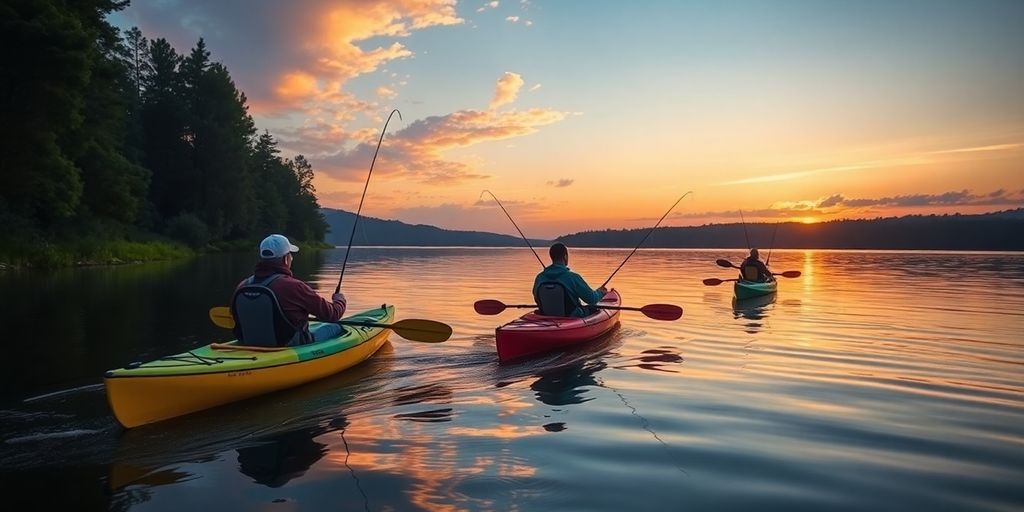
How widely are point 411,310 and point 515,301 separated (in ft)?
14.2

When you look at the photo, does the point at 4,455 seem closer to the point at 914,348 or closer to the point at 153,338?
the point at 153,338

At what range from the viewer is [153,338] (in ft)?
36.6

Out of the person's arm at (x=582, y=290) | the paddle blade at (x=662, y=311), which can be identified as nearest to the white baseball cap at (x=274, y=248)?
the person's arm at (x=582, y=290)

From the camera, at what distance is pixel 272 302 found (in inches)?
286

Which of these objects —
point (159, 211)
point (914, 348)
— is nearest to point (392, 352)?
point (914, 348)

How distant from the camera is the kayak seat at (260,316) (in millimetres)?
7223

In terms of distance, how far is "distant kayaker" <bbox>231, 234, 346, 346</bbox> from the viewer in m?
7.25

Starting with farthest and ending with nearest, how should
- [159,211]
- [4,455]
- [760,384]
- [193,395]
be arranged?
1. [159,211]
2. [760,384]
3. [193,395]
4. [4,455]

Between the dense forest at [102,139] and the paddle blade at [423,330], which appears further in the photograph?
the dense forest at [102,139]

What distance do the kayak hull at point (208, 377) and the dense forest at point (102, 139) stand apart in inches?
1047

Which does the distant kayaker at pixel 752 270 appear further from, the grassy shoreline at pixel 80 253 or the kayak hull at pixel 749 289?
the grassy shoreline at pixel 80 253

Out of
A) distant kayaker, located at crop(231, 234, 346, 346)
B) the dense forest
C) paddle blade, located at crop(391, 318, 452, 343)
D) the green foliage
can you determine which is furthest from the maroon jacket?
the green foliage

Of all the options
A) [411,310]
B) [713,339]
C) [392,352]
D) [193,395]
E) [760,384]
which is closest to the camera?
[193,395]

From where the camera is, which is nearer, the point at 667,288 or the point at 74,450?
the point at 74,450
